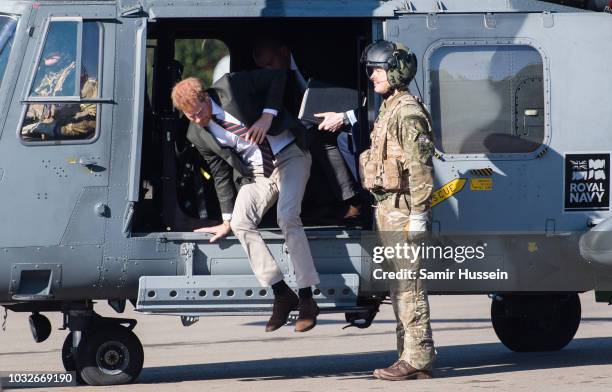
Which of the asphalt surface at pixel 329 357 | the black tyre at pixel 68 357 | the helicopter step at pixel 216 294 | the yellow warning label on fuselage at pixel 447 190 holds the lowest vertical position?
the asphalt surface at pixel 329 357

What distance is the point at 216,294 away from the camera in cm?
850

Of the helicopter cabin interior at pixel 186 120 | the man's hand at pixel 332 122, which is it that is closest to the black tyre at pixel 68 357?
the helicopter cabin interior at pixel 186 120

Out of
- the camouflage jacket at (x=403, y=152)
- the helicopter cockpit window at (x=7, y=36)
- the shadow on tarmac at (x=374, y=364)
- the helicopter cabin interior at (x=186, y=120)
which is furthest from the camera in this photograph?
the shadow on tarmac at (x=374, y=364)

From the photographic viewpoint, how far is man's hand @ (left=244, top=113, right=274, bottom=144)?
8453 millimetres

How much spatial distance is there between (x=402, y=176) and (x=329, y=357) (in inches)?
115

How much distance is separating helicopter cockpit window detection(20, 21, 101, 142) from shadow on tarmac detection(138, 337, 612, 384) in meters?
2.04

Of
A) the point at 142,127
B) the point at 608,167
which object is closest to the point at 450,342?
the point at 608,167

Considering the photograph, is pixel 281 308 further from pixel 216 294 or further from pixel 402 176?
pixel 402 176

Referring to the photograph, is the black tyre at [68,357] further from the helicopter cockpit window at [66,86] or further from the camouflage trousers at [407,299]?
the camouflage trousers at [407,299]

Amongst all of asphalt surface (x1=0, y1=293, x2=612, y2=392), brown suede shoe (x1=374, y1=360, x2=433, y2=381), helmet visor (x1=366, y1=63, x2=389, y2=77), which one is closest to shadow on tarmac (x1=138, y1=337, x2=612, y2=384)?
asphalt surface (x1=0, y1=293, x2=612, y2=392)

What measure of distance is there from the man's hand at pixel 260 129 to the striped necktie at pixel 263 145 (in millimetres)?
84

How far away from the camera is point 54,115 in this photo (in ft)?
27.8

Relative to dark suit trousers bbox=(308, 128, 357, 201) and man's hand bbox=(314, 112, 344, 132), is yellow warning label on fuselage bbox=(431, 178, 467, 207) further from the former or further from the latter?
man's hand bbox=(314, 112, 344, 132)

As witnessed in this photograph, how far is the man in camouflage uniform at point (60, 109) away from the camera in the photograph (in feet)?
27.7
